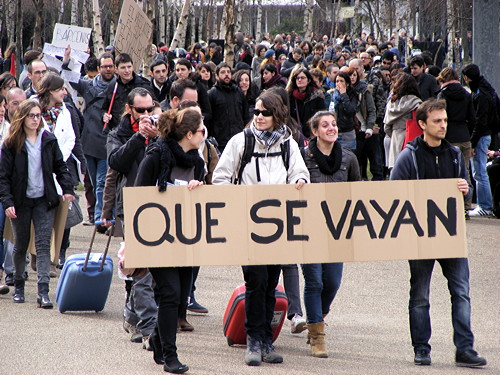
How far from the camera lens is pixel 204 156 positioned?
7520 millimetres

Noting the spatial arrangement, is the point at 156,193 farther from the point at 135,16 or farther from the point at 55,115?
the point at 135,16

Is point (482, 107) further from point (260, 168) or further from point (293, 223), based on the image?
point (293, 223)

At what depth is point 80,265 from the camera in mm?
7918

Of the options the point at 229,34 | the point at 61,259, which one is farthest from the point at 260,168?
the point at 229,34

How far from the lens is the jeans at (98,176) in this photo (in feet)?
39.7

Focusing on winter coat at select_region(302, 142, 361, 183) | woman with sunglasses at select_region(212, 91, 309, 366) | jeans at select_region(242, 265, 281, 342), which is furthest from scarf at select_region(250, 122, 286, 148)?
jeans at select_region(242, 265, 281, 342)

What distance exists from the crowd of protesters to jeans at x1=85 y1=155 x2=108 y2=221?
16 millimetres

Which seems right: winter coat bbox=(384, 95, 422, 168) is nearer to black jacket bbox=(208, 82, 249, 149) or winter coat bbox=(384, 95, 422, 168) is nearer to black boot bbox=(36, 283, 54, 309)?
black jacket bbox=(208, 82, 249, 149)

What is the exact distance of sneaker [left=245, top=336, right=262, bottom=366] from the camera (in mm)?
6332

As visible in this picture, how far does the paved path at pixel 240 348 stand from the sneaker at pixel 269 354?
3.9 inches

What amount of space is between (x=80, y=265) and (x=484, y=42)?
27.8 ft

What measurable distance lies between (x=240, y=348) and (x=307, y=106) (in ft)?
19.5

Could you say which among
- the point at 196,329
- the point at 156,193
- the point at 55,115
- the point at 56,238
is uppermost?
the point at 55,115

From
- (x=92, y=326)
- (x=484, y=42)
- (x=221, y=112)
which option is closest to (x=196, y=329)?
(x=92, y=326)
